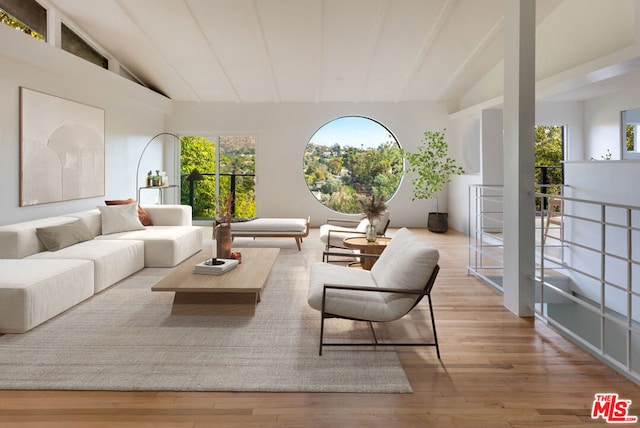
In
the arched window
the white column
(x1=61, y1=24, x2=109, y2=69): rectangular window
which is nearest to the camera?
the white column

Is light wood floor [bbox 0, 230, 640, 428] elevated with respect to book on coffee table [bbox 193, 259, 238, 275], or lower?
lower

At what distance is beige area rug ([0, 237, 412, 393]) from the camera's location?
258 centimetres

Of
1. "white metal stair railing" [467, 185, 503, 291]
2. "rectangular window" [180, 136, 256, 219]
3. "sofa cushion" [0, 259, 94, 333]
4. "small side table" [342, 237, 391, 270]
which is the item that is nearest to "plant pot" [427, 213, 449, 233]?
"white metal stair railing" [467, 185, 503, 291]

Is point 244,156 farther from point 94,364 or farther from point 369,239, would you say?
point 94,364

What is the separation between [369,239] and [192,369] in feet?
9.54

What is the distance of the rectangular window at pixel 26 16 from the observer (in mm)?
5078

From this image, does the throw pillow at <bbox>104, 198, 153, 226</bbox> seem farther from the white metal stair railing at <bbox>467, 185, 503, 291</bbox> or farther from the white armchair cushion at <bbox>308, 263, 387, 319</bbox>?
the white metal stair railing at <bbox>467, 185, 503, 291</bbox>

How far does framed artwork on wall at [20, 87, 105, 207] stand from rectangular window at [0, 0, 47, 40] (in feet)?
2.52

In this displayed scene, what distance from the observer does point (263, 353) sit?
302cm

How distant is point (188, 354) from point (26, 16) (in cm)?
491

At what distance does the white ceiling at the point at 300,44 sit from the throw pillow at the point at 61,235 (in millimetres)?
3004

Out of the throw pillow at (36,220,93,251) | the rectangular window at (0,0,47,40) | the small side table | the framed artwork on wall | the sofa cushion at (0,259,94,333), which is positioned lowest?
the sofa cushion at (0,259,94,333)

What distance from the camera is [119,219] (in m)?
5.99

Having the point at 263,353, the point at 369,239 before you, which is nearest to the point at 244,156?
the point at 369,239
